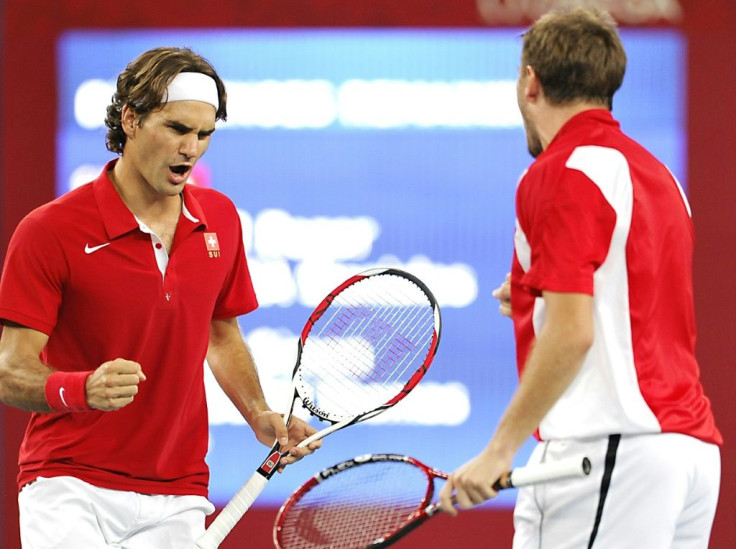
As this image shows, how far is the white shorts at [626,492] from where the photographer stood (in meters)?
2.61

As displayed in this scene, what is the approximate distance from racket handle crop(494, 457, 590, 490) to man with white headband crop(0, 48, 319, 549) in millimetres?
639

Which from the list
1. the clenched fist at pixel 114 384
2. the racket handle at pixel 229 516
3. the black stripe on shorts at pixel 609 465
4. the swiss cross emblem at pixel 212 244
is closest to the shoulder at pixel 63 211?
the swiss cross emblem at pixel 212 244

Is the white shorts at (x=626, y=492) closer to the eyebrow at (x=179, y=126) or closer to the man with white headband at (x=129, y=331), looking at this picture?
the man with white headband at (x=129, y=331)

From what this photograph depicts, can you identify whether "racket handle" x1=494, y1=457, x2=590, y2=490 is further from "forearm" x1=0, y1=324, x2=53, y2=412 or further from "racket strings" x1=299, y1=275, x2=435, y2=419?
"racket strings" x1=299, y1=275, x2=435, y2=419

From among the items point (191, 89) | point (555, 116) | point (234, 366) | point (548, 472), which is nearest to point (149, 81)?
point (191, 89)

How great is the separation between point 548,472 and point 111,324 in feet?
3.64

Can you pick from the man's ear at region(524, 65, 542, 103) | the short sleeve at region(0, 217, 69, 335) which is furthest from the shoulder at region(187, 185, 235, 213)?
the man's ear at region(524, 65, 542, 103)

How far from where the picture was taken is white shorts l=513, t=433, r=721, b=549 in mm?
2607

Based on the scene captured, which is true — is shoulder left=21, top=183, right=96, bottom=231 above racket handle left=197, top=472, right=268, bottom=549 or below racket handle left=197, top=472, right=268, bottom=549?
above

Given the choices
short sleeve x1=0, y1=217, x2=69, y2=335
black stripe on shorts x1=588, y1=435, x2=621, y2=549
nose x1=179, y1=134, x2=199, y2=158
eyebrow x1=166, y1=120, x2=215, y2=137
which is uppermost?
eyebrow x1=166, y1=120, x2=215, y2=137

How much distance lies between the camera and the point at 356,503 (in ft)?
10.2

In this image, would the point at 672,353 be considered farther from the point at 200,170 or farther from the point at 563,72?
the point at 200,170

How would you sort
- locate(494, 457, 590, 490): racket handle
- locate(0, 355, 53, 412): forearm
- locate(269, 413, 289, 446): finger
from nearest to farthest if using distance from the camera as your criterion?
locate(494, 457, 590, 490): racket handle → locate(0, 355, 53, 412): forearm → locate(269, 413, 289, 446): finger

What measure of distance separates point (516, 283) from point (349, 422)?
578 millimetres
